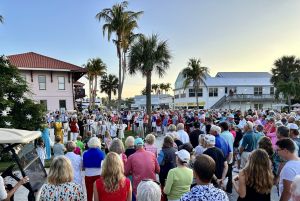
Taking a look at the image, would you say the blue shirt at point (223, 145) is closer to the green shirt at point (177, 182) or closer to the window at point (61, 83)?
the green shirt at point (177, 182)

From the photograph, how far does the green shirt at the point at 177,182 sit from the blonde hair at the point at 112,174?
3.04ft

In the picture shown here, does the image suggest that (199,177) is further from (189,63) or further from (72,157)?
(189,63)

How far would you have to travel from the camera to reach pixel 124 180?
4180mm

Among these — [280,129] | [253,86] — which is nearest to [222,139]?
[280,129]

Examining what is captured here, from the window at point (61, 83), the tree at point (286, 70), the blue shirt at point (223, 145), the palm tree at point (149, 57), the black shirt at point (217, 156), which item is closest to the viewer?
the black shirt at point (217, 156)

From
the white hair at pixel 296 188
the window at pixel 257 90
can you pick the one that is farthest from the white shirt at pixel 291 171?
the window at pixel 257 90

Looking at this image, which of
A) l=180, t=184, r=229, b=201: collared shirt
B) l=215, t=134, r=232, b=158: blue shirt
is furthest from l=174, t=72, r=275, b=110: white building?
l=180, t=184, r=229, b=201: collared shirt

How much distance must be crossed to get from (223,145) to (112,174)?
3.96 meters

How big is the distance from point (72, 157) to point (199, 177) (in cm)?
380

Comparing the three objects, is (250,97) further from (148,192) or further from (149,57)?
(148,192)

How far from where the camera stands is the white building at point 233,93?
62562mm

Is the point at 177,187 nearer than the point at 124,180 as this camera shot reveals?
No

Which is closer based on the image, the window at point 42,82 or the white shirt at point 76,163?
the white shirt at point 76,163

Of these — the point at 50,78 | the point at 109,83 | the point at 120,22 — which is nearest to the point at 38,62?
the point at 50,78
